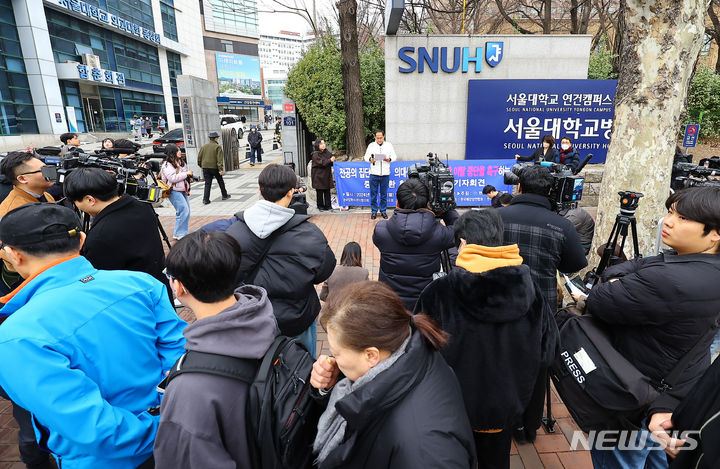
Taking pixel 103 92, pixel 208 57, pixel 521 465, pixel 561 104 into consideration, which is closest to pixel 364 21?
pixel 561 104

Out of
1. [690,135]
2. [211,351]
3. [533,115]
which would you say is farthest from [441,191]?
[533,115]

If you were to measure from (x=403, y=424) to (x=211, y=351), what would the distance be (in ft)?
2.13

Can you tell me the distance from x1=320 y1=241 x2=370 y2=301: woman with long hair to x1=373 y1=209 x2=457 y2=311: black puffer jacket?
0.25 m

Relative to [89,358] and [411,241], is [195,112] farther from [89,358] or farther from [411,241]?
[89,358]

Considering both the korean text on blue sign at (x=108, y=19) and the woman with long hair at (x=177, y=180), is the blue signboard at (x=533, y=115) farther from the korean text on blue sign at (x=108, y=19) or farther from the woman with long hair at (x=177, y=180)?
the korean text on blue sign at (x=108, y=19)

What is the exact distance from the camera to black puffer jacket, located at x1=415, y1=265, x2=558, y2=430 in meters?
1.80

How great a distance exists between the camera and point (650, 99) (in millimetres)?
3766

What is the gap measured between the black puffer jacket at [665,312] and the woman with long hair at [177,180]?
688 cm

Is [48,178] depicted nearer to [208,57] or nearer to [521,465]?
[521,465]

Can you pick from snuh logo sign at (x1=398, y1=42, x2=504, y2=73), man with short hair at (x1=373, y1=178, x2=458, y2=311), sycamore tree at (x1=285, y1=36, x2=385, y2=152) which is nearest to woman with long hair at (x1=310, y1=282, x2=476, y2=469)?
man with short hair at (x1=373, y1=178, x2=458, y2=311)

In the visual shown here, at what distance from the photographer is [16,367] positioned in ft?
4.46

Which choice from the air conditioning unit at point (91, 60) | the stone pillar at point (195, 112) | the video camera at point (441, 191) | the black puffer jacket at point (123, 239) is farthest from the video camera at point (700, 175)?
the air conditioning unit at point (91, 60)

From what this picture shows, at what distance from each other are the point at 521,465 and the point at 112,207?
3.32 meters

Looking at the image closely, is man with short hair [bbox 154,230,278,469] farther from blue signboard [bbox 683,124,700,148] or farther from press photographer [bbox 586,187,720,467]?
blue signboard [bbox 683,124,700,148]
